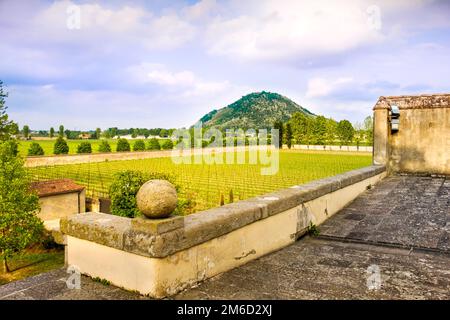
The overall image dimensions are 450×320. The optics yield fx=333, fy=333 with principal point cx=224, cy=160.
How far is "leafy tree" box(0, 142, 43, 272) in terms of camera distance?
38.4ft

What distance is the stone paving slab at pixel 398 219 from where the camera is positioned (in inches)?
188

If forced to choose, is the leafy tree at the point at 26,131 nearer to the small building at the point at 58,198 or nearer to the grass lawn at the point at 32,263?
the small building at the point at 58,198

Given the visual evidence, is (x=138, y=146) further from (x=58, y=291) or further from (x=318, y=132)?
(x=58, y=291)

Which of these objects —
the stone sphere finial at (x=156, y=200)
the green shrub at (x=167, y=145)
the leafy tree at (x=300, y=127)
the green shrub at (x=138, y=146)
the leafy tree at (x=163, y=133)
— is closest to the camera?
the stone sphere finial at (x=156, y=200)

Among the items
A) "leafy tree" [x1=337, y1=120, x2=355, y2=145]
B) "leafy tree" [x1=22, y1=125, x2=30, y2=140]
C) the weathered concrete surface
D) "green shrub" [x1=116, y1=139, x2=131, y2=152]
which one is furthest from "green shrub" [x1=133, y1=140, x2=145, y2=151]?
"leafy tree" [x1=22, y1=125, x2=30, y2=140]

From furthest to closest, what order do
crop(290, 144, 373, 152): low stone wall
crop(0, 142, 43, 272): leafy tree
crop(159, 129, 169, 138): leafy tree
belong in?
crop(159, 129, 169, 138): leafy tree
crop(290, 144, 373, 152): low stone wall
crop(0, 142, 43, 272): leafy tree

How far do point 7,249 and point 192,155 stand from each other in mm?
41786

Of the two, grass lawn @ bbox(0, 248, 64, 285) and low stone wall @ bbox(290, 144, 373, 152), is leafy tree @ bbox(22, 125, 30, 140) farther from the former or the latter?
grass lawn @ bbox(0, 248, 64, 285)

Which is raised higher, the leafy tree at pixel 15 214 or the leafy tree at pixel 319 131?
the leafy tree at pixel 319 131

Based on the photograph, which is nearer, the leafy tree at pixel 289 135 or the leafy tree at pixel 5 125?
the leafy tree at pixel 5 125

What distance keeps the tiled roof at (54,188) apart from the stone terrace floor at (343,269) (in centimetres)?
1363

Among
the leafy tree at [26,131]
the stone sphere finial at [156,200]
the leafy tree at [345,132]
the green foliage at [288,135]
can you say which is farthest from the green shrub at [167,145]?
the leafy tree at [26,131]

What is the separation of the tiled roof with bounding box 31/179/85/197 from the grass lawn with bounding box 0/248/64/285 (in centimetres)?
267

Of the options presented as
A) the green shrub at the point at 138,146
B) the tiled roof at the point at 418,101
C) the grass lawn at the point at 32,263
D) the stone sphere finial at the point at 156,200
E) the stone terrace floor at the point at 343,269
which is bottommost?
the grass lawn at the point at 32,263
